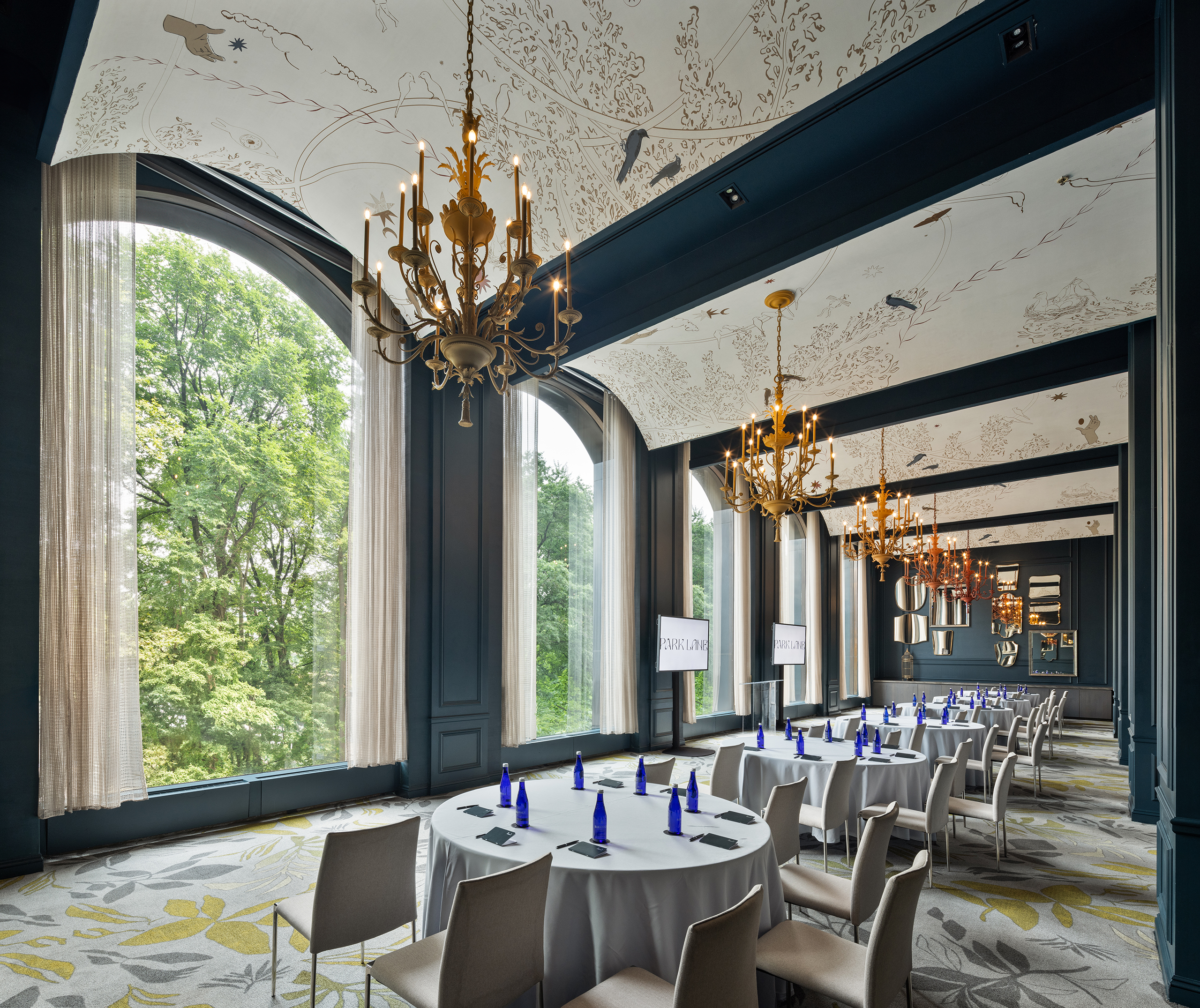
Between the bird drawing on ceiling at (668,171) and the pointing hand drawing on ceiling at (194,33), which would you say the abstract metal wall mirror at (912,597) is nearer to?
the bird drawing on ceiling at (668,171)

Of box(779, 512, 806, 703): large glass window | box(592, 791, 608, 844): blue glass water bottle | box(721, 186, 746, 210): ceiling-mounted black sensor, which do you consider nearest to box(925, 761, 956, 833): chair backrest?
box(592, 791, 608, 844): blue glass water bottle

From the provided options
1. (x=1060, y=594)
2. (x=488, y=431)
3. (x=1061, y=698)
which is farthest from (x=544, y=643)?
(x=1060, y=594)

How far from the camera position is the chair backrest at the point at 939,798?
14.2 feet

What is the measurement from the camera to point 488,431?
7129mm

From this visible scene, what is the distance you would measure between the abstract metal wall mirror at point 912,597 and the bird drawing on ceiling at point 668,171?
14219 mm

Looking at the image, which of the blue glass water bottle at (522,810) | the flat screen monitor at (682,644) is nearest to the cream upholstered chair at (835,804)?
the blue glass water bottle at (522,810)

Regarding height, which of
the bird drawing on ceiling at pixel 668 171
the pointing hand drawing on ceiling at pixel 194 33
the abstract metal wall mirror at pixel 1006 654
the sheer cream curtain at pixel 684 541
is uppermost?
the pointing hand drawing on ceiling at pixel 194 33

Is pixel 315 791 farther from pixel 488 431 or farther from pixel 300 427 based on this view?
pixel 488 431

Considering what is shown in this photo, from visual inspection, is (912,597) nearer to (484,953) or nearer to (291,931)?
(291,931)

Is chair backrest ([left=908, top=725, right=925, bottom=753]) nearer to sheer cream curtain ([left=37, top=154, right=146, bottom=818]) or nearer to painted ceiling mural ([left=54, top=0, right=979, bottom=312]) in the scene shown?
painted ceiling mural ([left=54, top=0, right=979, bottom=312])

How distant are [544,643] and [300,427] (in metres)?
3.57

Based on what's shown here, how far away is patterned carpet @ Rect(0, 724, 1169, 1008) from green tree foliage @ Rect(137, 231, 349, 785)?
0.92 m

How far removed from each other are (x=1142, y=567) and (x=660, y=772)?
190 inches
